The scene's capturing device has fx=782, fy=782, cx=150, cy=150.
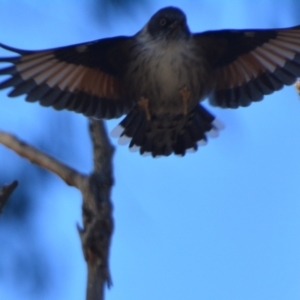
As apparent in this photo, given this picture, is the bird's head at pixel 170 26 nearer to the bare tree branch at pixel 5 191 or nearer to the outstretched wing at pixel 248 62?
the outstretched wing at pixel 248 62

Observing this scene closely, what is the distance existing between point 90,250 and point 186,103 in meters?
1.71

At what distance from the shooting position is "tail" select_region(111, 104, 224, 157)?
4590 millimetres

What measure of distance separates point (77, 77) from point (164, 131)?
60 centimetres

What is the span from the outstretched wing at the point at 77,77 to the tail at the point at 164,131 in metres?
0.13

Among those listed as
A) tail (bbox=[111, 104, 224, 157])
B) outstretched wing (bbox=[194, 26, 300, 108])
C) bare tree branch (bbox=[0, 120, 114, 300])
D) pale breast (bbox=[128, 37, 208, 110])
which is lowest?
bare tree branch (bbox=[0, 120, 114, 300])

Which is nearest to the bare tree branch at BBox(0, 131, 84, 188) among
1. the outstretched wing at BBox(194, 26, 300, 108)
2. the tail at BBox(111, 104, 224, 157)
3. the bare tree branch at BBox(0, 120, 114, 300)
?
the bare tree branch at BBox(0, 120, 114, 300)

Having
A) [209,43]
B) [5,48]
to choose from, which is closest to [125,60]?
[209,43]

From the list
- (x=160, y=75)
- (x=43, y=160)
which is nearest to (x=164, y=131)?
(x=160, y=75)

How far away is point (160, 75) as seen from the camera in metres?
4.32

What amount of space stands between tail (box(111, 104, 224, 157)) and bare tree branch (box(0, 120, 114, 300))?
1.29 m

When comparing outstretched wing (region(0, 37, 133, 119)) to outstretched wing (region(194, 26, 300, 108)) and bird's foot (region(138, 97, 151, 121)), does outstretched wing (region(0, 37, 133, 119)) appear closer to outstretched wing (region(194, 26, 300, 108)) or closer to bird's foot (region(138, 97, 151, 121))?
bird's foot (region(138, 97, 151, 121))

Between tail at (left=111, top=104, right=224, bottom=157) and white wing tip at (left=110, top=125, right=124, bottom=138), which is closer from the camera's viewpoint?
tail at (left=111, top=104, right=224, bottom=157)

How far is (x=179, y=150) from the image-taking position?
15.6ft

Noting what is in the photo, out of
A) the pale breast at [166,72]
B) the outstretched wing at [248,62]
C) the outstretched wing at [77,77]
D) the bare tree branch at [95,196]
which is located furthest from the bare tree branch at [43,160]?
the outstretched wing at [248,62]
